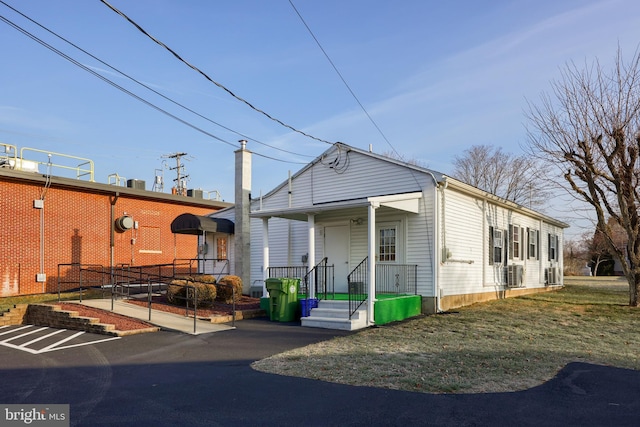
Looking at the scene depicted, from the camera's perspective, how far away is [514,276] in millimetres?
18594

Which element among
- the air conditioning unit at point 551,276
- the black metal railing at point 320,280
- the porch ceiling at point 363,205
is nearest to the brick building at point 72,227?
the porch ceiling at point 363,205

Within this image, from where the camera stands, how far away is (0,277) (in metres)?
17.6

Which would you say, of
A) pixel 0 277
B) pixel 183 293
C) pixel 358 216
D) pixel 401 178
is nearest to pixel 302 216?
pixel 358 216

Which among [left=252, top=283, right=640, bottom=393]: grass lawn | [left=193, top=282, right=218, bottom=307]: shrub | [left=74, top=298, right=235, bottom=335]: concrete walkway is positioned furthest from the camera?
[left=193, top=282, right=218, bottom=307]: shrub

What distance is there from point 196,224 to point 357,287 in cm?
689

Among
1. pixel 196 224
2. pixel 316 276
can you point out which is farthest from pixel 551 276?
pixel 196 224

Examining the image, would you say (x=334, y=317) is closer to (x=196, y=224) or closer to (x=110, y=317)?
(x=110, y=317)

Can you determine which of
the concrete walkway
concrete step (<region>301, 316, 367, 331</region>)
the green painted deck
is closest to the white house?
concrete step (<region>301, 316, 367, 331</region>)

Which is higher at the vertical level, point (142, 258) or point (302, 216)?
point (302, 216)

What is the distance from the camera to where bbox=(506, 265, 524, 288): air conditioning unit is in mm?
18297

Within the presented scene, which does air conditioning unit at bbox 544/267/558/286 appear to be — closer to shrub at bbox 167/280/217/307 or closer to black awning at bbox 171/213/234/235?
black awning at bbox 171/213/234/235

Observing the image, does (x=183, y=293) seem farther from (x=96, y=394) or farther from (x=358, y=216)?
(x=96, y=394)

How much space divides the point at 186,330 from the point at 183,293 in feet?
12.2

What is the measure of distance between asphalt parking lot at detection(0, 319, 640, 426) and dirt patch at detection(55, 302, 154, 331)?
2.53 metres
